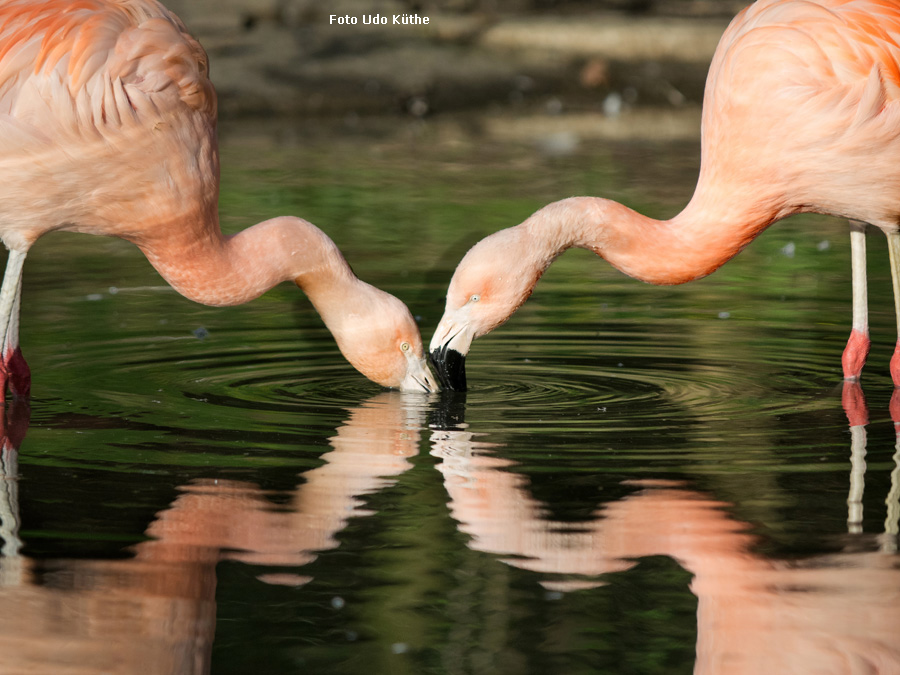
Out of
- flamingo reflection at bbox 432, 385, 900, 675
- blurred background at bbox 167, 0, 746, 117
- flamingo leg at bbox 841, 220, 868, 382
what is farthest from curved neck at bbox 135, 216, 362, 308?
blurred background at bbox 167, 0, 746, 117

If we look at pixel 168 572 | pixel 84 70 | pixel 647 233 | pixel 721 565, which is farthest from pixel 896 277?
pixel 168 572

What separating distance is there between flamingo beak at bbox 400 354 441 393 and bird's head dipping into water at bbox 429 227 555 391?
0.24ft

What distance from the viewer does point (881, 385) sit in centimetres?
573

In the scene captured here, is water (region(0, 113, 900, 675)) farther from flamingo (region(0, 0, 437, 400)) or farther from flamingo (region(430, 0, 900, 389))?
flamingo (region(430, 0, 900, 389))

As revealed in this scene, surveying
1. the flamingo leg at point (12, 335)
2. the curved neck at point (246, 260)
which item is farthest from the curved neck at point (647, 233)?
the flamingo leg at point (12, 335)

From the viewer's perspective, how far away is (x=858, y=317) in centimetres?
588

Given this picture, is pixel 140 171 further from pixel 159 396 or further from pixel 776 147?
pixel 776 147

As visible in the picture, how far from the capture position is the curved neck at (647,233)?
18.2ft

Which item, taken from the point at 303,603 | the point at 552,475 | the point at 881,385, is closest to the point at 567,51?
the point at 881,385

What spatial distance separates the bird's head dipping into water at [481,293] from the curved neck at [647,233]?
123 millimetres

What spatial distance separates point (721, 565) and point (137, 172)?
2870 mm

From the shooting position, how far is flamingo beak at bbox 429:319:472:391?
5.63 meters

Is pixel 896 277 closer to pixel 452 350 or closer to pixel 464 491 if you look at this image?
pixel 452 350

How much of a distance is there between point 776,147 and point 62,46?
2.82 meters
